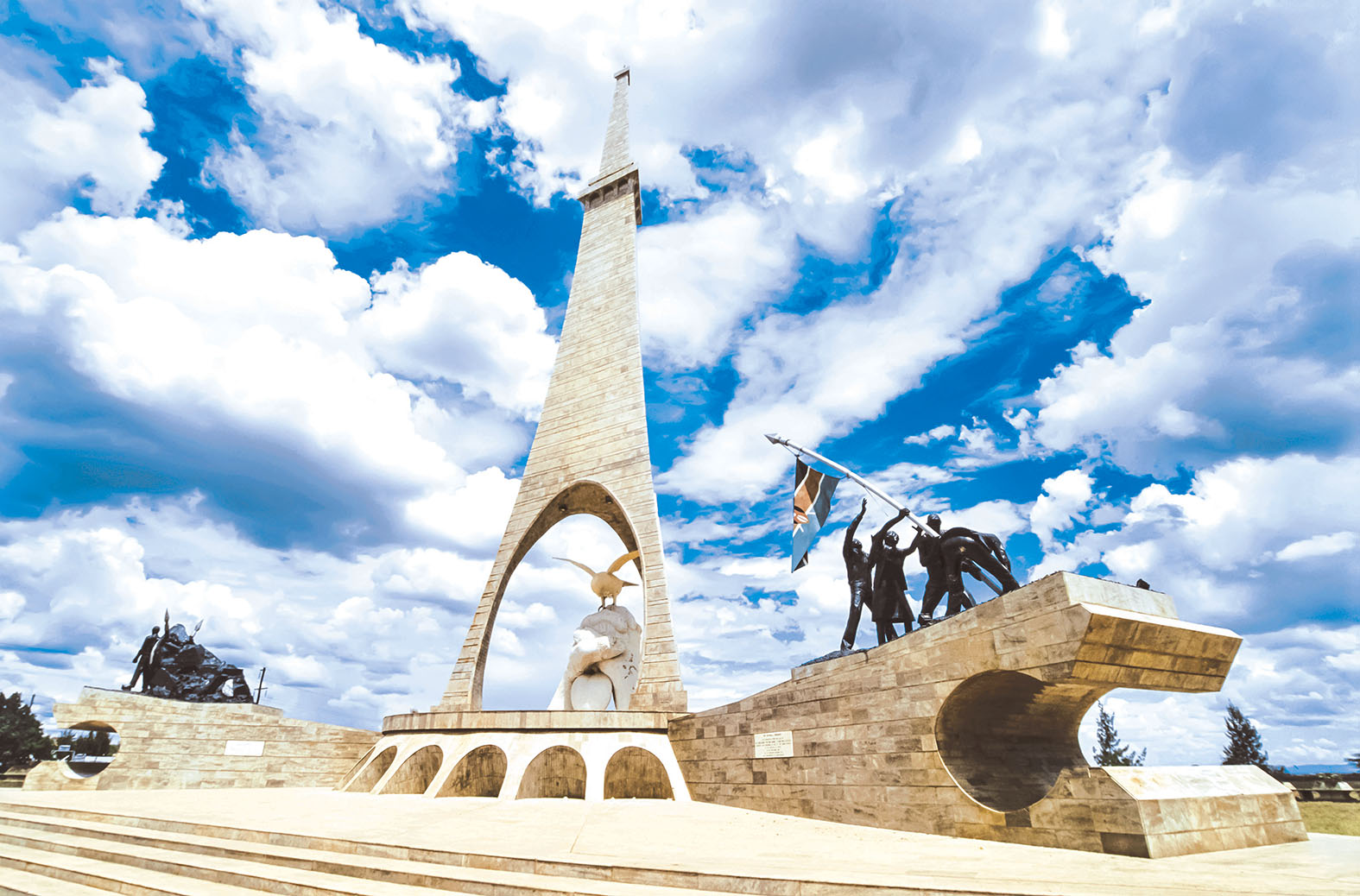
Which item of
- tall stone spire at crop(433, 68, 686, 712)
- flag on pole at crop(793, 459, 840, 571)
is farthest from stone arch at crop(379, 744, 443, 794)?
flag on pole at crop(793, 459, 840, 571)

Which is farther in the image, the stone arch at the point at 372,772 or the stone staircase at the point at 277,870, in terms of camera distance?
the stone arch at the point at 372,772

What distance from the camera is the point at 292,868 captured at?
581 cm

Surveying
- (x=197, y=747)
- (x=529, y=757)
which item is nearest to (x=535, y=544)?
(x=529, y=757)

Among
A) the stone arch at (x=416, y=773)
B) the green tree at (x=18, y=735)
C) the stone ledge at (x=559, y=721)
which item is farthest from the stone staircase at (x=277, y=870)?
the green tree at (x=18, y=735)

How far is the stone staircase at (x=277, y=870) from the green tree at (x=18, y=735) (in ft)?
82.6

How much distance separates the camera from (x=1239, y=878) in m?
4.43

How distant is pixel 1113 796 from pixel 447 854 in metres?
5.95

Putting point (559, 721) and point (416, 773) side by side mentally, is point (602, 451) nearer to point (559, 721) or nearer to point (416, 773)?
point (559, 721)

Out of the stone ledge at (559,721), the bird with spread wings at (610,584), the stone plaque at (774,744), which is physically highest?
the bird with spread wings at (610,584)

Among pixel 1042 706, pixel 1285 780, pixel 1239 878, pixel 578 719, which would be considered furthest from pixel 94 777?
pixel 1285 780

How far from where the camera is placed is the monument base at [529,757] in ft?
38.7

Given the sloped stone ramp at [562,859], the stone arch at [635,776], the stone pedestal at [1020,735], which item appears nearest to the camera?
the sloped stone ramp at [562,859]

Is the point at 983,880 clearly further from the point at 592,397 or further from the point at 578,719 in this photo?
the point at 592,397

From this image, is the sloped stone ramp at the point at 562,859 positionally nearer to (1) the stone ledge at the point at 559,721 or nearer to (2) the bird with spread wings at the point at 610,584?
(1) the stone ledge at the point at 559,721
